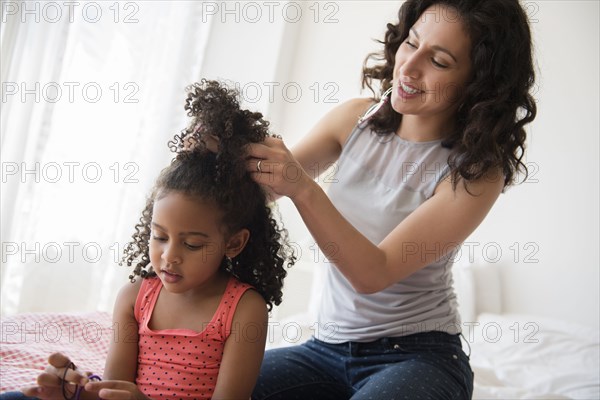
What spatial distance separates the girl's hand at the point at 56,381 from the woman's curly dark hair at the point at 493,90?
830 millimetres

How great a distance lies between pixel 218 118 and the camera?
1105 millimetres

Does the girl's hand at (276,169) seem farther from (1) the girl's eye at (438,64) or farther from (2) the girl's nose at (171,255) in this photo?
(1) the girl's eye at (438,64)

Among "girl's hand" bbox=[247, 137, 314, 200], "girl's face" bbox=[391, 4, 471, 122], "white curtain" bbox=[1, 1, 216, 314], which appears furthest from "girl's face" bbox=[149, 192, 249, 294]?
"white curtain" bbox=[1, 1, 216, 314]

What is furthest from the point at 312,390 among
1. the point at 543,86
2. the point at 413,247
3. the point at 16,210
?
the point at 543,86

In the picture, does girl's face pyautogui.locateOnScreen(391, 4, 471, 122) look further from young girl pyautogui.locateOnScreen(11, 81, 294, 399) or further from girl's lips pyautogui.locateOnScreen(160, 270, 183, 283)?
girl's lips pyautogui.locateOnScreen(160, 270, 183, 283)

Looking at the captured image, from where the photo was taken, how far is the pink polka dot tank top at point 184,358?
112 cm

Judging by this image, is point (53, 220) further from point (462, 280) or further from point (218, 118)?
point (462, 280)

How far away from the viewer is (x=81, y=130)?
7.66 ft

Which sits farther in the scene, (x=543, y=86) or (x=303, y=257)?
(x=303, y=257)

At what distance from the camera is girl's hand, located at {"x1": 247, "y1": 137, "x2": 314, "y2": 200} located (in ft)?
3.58

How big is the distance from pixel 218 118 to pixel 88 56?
140cm

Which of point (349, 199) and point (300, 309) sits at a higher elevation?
point (349, 199)

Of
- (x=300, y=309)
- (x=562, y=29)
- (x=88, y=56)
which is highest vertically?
(x=562, y=29)

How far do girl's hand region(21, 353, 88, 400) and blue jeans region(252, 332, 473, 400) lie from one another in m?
0.47
